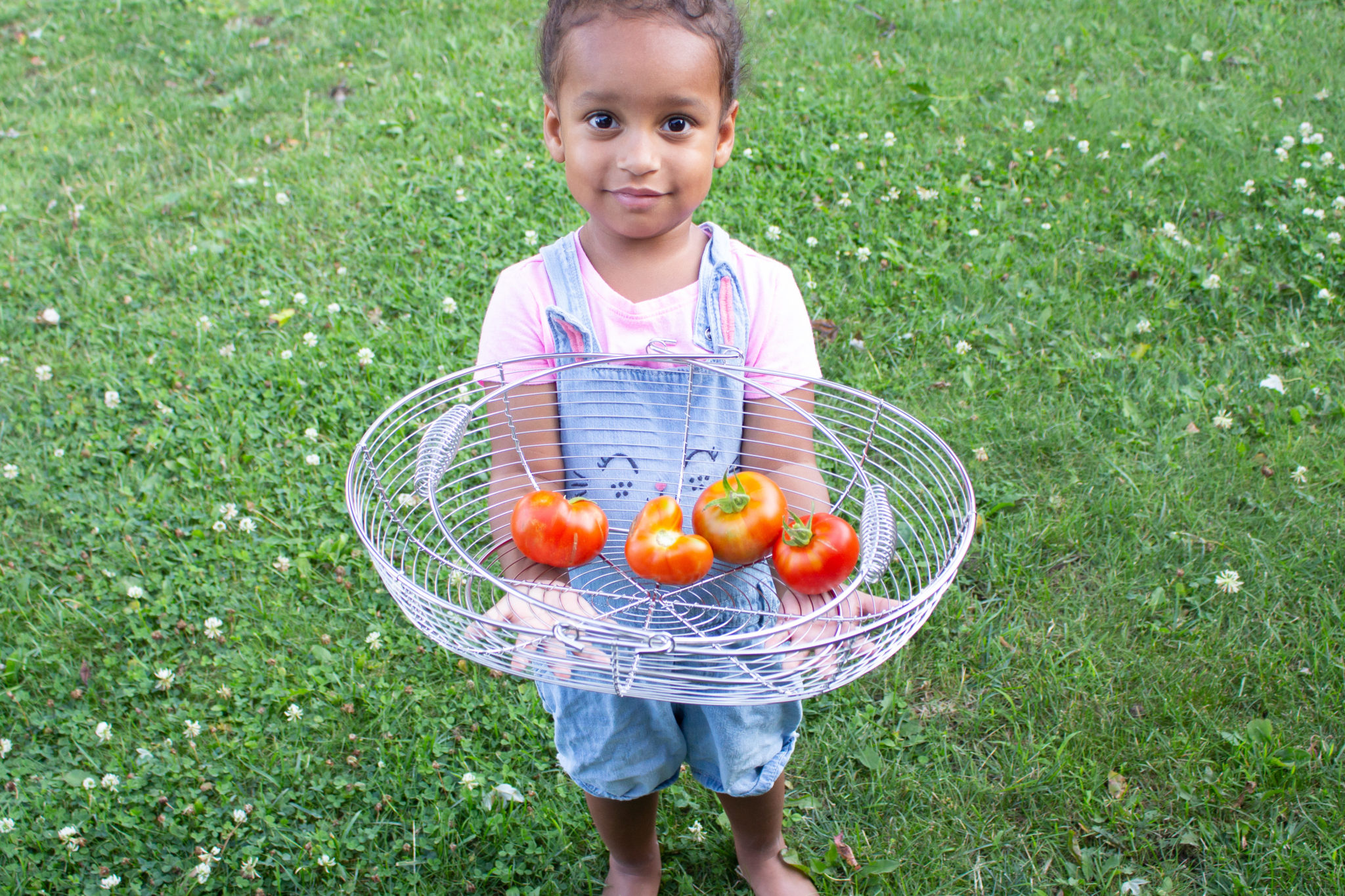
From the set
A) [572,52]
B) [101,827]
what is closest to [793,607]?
[572,52]

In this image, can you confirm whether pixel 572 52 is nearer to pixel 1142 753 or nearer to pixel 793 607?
pixel 793 607

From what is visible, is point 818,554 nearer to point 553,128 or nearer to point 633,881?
point 553,128

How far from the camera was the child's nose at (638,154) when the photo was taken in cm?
178

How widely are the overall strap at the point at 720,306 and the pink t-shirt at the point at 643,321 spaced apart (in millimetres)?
20

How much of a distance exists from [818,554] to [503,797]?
1548 mm

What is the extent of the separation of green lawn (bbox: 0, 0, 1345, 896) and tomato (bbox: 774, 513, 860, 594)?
128 cm

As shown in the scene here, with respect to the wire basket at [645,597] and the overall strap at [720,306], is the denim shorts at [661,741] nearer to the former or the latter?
the wire basket at [645,597]

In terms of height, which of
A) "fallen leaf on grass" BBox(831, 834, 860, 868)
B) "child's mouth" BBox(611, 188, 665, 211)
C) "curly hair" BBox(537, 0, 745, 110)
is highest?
"curly hair" BBox(537, 0, 745, 110)

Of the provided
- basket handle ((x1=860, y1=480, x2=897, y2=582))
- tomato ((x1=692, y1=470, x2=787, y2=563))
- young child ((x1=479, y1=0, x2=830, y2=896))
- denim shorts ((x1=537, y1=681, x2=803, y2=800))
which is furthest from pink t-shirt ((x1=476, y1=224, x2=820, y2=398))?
denim shorts ((x1=537, y1=681, x2=803, y2=800))

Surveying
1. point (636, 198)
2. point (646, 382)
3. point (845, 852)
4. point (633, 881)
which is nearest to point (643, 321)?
point (646, 382)

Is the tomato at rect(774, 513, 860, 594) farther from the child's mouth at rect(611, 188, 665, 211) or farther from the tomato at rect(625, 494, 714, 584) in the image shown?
the child's mouth at rect(611, 188, 665, 211)

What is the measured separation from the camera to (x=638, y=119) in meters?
1.80

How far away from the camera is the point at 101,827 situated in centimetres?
271

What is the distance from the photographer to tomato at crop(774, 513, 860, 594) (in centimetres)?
174
